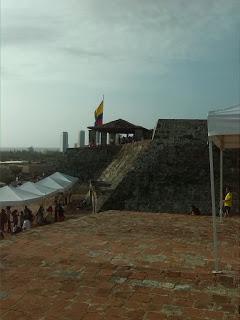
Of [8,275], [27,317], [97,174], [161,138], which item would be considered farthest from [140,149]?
[27,317]

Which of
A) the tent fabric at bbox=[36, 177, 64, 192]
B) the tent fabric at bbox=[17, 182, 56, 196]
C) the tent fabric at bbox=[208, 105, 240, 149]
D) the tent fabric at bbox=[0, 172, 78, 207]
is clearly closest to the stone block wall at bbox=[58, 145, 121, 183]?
the tent fabric at bbox=[36, 177, 64, 192]

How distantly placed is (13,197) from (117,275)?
7399 millimetres

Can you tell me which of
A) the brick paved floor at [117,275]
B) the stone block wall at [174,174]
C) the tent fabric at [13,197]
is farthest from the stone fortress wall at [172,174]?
the brick paved floor at [117,275]

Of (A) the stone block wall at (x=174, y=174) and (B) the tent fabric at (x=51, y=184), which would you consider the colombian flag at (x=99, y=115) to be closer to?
(A) the stone block wall at (x=174, y=174)

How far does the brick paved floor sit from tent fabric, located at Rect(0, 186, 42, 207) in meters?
3.50

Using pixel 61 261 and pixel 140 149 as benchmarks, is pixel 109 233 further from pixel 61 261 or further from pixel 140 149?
pixel 140 149

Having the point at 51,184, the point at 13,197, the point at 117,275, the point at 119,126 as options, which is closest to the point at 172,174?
the point at 51,184

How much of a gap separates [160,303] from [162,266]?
1.25 m

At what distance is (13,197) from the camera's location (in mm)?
12328

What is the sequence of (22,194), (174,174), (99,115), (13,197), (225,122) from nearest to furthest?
(225,122), (13,197), (22,194), (174,174), (99,115)

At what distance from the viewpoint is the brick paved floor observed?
176 inches

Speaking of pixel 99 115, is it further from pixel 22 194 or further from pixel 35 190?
pixel 22 194

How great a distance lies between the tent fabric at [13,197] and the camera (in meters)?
11.9

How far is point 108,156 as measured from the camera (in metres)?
27.6
